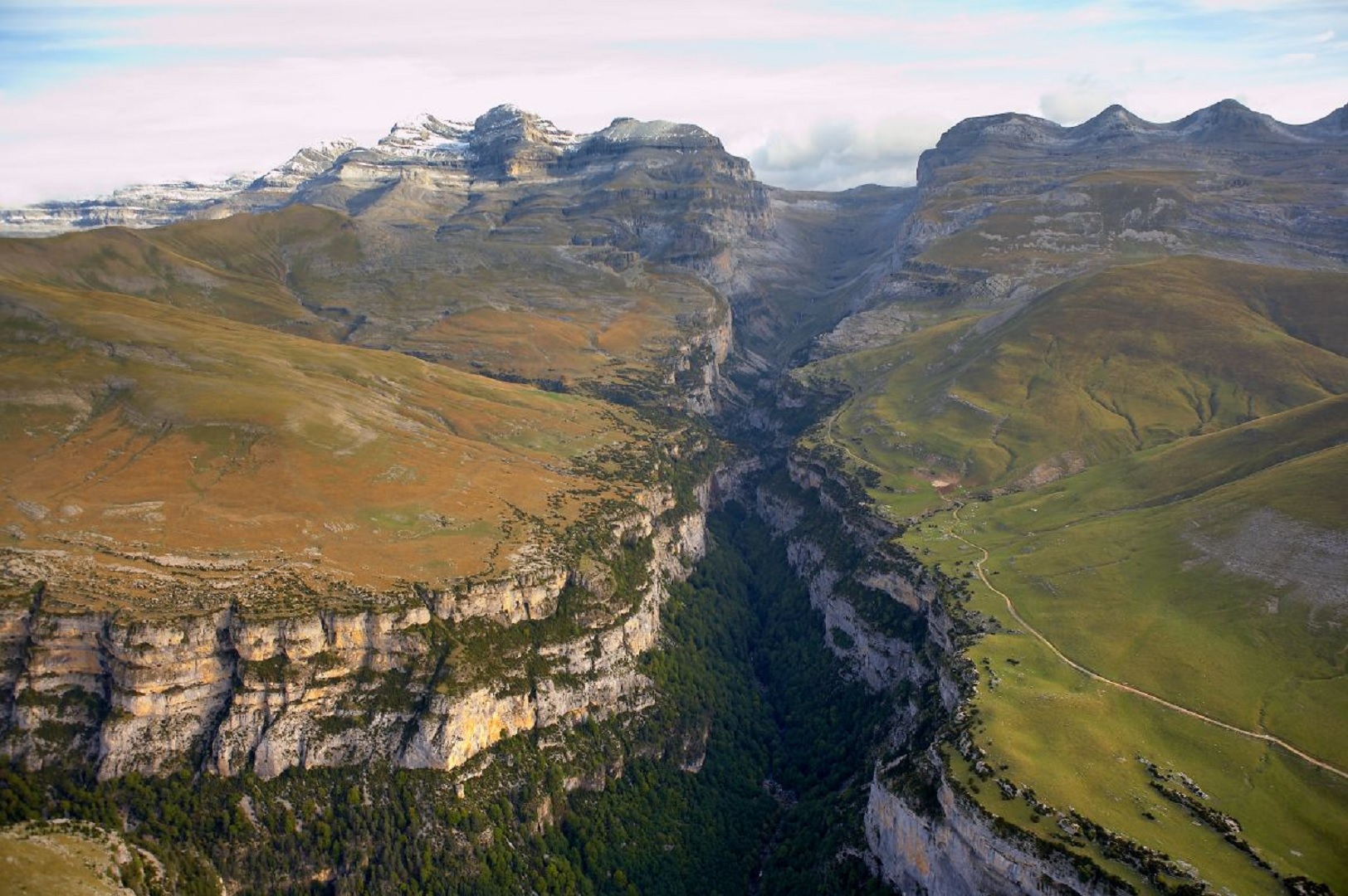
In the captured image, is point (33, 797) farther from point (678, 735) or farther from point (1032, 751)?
point (1032, 751)

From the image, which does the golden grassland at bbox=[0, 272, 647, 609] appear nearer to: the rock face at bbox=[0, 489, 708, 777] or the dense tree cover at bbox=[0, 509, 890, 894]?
the rock face at bbox=[0, 489, 708, 777]

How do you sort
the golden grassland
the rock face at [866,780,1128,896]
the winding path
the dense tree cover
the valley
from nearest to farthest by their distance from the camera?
the rock face at [866,780,1128,896]
the winding path
the valley
the dense tree cover
the golden grassland

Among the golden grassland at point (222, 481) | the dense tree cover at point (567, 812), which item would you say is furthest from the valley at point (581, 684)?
the golden grassland at point (222, 481)

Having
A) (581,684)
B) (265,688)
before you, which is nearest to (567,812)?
(581,684)

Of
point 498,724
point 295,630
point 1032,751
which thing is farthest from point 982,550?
point 295,630

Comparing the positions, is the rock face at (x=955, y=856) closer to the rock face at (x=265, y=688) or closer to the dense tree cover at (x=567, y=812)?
the dense tree cover at (x=567, y=812)

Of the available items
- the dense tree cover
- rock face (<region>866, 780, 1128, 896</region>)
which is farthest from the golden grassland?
rock face (<region>866, 780, 1128, 896</region>)
